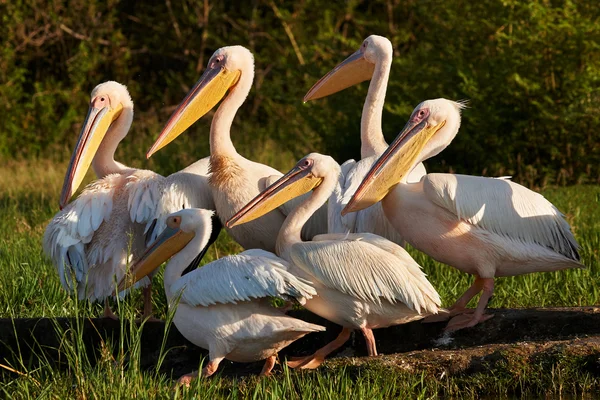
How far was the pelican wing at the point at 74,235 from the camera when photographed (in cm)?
561

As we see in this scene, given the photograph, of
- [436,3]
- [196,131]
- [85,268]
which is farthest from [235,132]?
[85,268]

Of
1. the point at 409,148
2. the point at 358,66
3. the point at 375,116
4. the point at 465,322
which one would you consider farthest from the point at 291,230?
the point at 358,66

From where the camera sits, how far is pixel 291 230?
5109mm

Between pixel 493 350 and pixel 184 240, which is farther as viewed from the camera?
pixel 184 240

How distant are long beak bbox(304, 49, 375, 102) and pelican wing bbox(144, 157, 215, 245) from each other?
1.09 m

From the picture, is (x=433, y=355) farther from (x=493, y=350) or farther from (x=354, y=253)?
(x=354, y=253)

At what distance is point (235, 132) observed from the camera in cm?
1427

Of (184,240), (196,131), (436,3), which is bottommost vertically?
(196,131)

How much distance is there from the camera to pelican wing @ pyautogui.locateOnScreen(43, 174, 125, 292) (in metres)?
5.61

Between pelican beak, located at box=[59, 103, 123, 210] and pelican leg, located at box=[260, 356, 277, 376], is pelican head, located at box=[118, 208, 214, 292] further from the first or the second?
pelican beak, located at box=[59, 103, 123, 210]

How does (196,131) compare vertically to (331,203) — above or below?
below

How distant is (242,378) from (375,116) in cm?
266

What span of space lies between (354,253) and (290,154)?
23.6ft

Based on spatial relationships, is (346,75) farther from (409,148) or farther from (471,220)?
(471,220)
